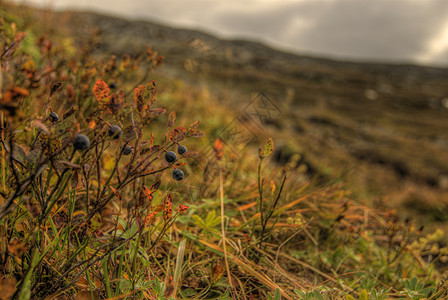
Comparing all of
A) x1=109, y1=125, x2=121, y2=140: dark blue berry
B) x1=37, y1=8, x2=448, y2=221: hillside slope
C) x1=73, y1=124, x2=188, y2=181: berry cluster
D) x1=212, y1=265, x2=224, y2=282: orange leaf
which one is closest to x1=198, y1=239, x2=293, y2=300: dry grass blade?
x1=212, y1=265, x2=224, y2=282: orange leaf

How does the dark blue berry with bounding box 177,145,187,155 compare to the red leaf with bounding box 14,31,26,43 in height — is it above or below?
below

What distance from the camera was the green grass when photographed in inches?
26.3

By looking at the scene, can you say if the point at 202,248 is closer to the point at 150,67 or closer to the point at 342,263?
the point at 342,263

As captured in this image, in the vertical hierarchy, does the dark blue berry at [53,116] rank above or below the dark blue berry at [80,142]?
above

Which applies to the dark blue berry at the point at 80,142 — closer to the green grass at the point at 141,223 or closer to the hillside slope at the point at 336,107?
the green grass at the point at 141,223

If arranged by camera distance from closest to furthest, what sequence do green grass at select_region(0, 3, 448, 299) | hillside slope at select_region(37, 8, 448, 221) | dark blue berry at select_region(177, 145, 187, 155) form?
green grass at select_region(0, 3, 448, 299)
dark blue berry at select_region(177, 145, 187, 155)
hillside slope at select_region(37, 8, 448, 221)

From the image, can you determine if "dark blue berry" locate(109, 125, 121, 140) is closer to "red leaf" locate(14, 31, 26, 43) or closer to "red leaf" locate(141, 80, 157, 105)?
"red leaf" locate(141, 80, 157, 105)

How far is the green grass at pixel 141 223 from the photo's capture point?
0.67 m

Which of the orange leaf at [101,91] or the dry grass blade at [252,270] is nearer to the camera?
the orange leaf at [101,91]

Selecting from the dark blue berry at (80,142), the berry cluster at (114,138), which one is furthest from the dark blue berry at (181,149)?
the dark blue berry at (80,142)

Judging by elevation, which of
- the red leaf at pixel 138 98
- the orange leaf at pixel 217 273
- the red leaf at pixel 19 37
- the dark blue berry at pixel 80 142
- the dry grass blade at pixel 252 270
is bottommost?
the dry grass blade at pixel 252 270

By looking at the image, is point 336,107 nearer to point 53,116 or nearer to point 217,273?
point 217,273

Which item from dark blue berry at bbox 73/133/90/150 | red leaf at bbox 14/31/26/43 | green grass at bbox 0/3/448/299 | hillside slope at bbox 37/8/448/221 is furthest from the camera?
hillside slope at bbox 37/8/448/221

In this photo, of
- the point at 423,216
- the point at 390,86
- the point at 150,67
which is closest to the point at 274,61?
the point at 390,86
